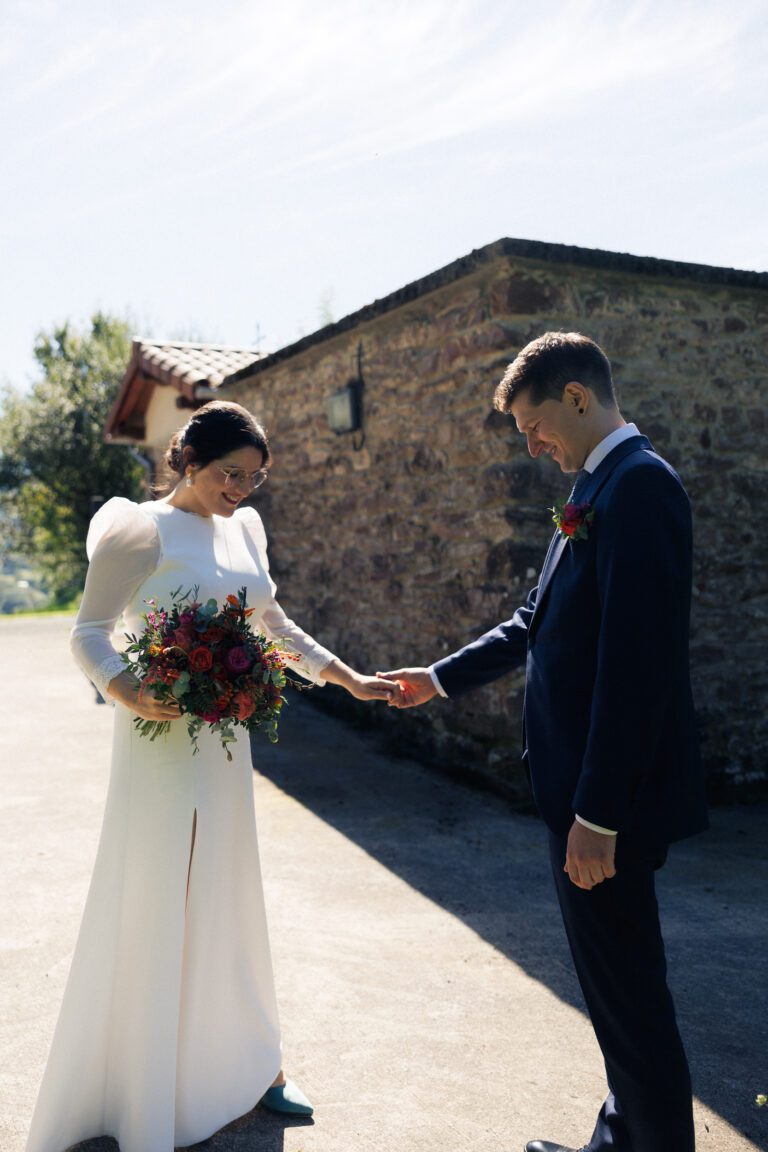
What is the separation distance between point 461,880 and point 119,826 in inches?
102

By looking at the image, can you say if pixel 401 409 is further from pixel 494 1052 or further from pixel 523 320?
pixel 494 1052

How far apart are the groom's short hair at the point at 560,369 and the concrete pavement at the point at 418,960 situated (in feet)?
6.59

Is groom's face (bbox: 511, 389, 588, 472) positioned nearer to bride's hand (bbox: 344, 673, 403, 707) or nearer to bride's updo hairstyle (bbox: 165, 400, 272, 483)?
bride's updo hairstyle (bbox: 165, 400, 272, 483)

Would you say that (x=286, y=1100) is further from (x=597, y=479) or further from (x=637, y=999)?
(x=597, y=479)

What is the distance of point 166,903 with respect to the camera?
261 centimetres

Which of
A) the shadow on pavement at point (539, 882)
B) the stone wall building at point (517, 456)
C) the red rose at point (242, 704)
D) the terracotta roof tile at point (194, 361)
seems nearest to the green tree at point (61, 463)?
the terracotta roof tile at point (194, 361)

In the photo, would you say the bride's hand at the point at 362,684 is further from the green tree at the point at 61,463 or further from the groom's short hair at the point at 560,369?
the green tree at the point at 61,463

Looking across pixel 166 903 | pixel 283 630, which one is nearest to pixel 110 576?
pixel 283 630

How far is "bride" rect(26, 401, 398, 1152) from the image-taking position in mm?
2578

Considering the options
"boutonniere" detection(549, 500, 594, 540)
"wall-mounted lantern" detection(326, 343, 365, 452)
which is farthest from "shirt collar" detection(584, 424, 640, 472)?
"wall-mounted lantern" detection(326, 343, 365, 452)

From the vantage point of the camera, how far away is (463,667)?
2.98 m

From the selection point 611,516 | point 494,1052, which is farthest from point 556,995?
point 611,516

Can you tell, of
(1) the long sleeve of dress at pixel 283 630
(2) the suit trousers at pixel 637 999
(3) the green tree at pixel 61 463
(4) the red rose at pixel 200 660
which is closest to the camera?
(2) the suit trousers at pixel 637 999

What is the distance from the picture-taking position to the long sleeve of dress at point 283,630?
10.3ft
